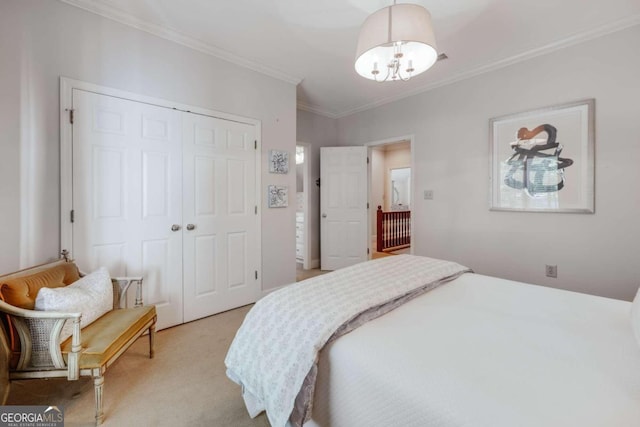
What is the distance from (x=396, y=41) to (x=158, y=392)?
2.45 meters

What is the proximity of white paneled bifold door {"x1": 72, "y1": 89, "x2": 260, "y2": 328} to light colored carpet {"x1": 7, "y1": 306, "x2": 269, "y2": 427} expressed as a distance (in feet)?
2.04

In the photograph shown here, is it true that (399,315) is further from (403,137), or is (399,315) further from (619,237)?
(403,137)

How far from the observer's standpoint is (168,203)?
2512 millimetres

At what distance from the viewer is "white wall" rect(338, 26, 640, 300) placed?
2404mm

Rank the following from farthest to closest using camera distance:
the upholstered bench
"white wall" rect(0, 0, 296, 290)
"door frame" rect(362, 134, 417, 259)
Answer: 1. "door frame" rect(362, 134, 417, 259)
2. "white wall" rect(0, 0, 296, 290)
3. the upholstered bench

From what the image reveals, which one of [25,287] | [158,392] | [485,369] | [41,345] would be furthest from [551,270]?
[25,287]

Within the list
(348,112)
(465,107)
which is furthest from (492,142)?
(348,112)

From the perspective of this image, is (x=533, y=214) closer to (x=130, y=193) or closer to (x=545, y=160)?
(x=545, y=160)

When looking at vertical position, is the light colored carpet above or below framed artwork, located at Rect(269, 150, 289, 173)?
below

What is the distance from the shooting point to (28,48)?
1913 millimetres

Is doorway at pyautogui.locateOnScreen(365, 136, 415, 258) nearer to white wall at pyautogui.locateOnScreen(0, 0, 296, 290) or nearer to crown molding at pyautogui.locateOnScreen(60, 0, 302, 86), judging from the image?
crown molding at pyautogui.locateOnScreen(60, 0, 302, 86)

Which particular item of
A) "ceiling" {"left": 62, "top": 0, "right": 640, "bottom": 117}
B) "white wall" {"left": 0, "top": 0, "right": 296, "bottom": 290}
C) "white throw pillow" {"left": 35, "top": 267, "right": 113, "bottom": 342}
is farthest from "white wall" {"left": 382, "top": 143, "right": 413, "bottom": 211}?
"white throw pillow" {"left": 35, "top": 267, "right": 113, "bottom": 342}

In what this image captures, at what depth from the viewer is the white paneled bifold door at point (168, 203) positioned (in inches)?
84.5

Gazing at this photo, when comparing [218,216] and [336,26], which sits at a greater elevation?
[336,26]
